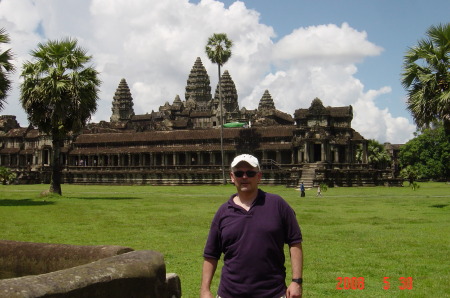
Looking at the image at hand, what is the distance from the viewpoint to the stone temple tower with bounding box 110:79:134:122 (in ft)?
418

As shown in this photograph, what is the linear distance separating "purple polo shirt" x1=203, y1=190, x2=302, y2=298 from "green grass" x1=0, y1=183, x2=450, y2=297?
4.06 meters

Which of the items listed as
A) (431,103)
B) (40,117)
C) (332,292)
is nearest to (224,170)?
(40,117)

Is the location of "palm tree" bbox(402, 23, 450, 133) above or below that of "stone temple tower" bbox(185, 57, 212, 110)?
below

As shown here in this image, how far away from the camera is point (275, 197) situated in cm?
534

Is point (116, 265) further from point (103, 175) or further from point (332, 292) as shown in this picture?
point (103, 175)

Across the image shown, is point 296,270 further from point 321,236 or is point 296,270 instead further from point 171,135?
point 171,135

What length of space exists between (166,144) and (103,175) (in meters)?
9.59

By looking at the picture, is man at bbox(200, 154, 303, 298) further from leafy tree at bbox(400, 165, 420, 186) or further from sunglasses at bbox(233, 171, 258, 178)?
leafy tree at bbox(400, 165, 420, 186)

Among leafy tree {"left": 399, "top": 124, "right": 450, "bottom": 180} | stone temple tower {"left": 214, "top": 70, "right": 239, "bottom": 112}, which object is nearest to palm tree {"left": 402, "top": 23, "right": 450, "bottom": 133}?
leafy tree {"left": 399, "top": 124, "right": 450, "bottom": 180}

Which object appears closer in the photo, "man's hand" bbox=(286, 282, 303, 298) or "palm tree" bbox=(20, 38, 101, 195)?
"man's hand" bbox=(286, 282, 303, 298)

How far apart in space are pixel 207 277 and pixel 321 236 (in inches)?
431

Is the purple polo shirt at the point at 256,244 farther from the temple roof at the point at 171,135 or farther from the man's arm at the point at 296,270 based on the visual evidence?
the temple roof at the point at 171,135

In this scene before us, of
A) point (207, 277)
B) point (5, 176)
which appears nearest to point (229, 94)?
point (5, 176)

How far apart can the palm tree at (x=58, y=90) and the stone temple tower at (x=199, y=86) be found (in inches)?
3619
